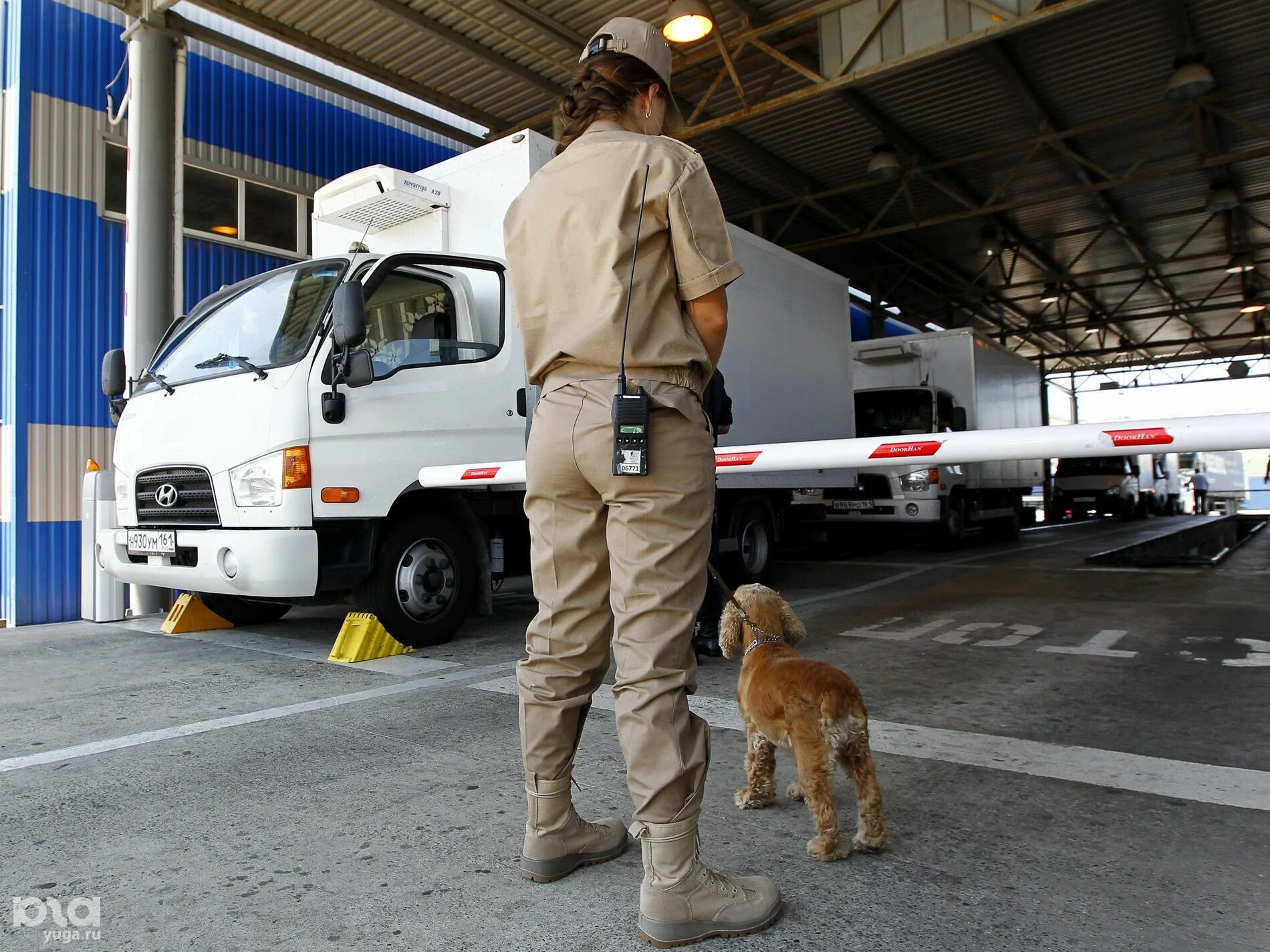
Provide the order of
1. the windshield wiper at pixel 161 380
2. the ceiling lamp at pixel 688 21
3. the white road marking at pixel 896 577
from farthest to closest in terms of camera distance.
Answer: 1. the ceiling lamp at pixel 688 21
2. the white road marking at pixel 896 577
3. the windshield wiper at pixel 161 380

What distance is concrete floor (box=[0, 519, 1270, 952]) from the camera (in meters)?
1.97

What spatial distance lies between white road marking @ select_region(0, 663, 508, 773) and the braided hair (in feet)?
9.77

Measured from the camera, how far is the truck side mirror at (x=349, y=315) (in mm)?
4434

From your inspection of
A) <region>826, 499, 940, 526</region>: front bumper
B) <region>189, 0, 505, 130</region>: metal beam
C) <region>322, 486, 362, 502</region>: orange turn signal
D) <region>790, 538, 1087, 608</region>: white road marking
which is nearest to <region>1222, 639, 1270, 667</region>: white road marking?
<region>790, 538, 1087, 608</region>: white road marking

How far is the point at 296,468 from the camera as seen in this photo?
14.9ft

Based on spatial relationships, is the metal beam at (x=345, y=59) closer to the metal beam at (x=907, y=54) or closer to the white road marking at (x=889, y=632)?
the metal beam at (x=907, y=54)

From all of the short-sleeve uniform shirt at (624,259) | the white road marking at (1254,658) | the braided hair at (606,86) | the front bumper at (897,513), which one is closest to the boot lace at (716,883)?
the short-sleeve uniform shirt at (624,259)

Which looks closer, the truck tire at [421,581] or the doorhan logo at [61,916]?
the doorhan logo at [61,916]

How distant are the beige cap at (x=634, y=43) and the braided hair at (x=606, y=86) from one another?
0.4 inches

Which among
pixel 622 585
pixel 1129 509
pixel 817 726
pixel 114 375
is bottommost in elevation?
pixel 817 726

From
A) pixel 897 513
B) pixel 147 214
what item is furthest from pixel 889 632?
pixel 147 214

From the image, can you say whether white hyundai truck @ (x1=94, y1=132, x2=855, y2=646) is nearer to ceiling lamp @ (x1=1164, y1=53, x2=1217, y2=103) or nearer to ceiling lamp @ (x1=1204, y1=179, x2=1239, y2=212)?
ceiling lamp @ (x1=1164, y1=53, x2=1217, y2=103)

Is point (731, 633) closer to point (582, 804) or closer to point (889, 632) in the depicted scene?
point (582, 804)

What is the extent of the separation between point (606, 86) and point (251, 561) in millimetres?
3415
